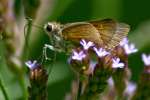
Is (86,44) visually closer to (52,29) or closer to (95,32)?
(95,32)

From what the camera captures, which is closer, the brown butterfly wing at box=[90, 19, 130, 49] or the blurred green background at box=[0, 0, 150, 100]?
the brown butterfly wing at box=[90, 19, 130, 49]

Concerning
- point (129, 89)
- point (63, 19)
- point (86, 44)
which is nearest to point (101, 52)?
point (86, 44)

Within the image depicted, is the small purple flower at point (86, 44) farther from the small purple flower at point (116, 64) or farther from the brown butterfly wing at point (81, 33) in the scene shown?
the small purple flower at point (116, 64)

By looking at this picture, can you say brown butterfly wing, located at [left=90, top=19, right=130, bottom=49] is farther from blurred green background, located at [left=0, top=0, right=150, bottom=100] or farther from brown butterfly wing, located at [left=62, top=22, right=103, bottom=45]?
blurred green background, located at [left=0, top=0, right=150, bottom=100]

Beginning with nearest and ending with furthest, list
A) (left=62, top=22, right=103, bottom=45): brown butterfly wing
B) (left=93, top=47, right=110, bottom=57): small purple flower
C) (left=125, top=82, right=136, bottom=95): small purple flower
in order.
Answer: (left=93, top=47, right=110, bottom=57): small purple flower
(left=62, top=22, right=103, bottom=45): brown butterfly wing
(left=125, top=82, right=136, bottom=95): small purple flower

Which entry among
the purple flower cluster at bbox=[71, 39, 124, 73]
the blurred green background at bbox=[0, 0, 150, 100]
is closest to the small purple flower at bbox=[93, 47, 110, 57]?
the purple flower cluster at bbox=[71, 39, 124, 73]

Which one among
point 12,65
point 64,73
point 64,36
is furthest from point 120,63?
point 64,73
